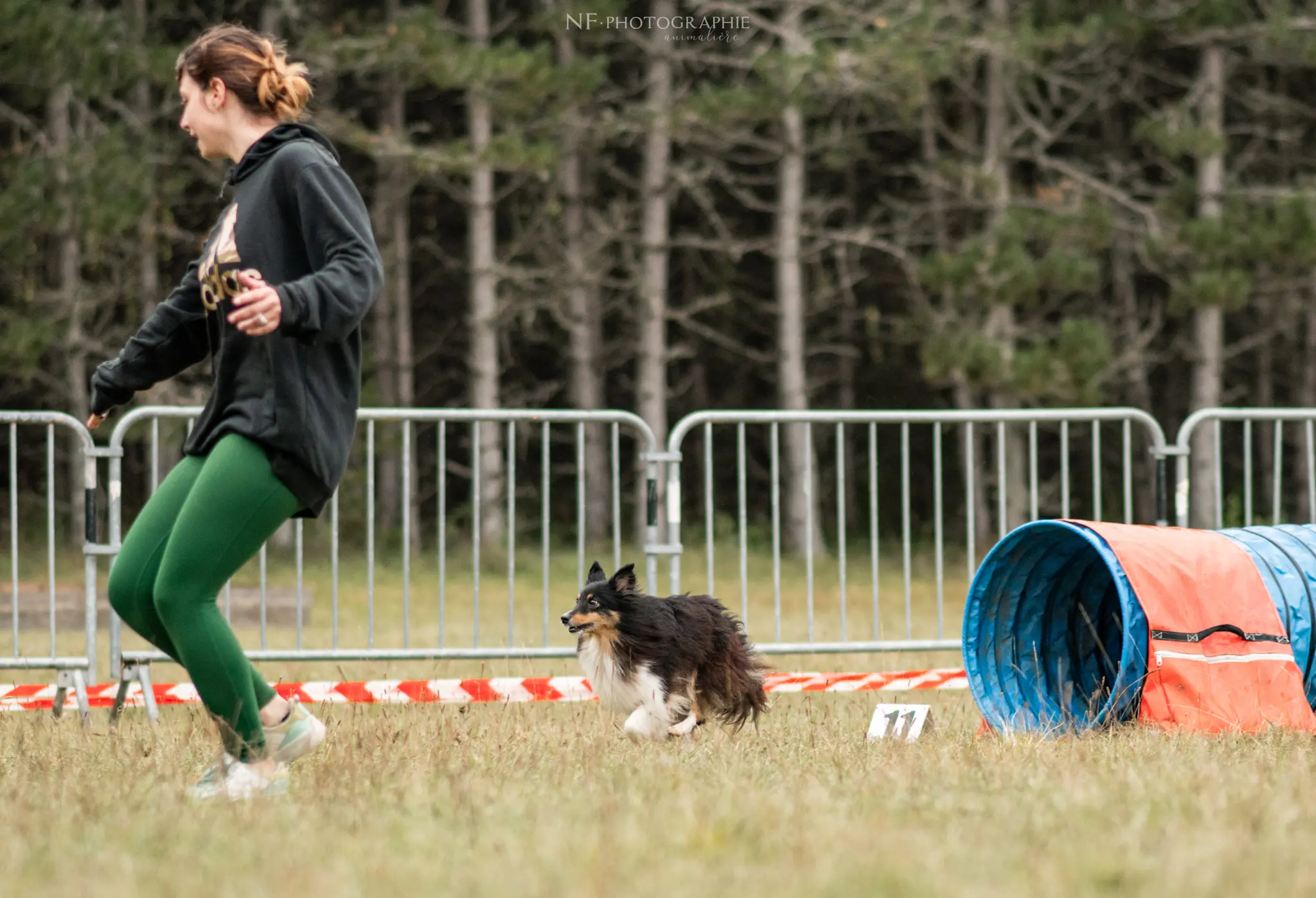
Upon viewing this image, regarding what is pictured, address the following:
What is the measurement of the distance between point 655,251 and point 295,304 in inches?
594

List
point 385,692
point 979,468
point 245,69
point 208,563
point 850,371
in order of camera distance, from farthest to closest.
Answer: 1. point 850,371
2. point 979,468
3. point 385,692
4. point 245,69
5. point 208,563

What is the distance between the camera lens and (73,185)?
1612 cm

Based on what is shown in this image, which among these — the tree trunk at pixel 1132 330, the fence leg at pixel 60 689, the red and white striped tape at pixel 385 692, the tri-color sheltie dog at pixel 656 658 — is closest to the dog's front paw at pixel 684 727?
the tri-color sheltie dog at pixel 656 658

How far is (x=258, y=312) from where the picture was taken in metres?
3.48

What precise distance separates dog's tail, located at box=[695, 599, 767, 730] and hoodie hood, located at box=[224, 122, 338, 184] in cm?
239

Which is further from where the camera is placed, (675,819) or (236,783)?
(236,783)

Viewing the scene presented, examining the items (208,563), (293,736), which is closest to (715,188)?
(293,736)

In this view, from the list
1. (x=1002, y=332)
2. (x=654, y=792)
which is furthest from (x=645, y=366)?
(x=654, y=792)

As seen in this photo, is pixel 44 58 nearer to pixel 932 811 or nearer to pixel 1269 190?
pixel 1269 190

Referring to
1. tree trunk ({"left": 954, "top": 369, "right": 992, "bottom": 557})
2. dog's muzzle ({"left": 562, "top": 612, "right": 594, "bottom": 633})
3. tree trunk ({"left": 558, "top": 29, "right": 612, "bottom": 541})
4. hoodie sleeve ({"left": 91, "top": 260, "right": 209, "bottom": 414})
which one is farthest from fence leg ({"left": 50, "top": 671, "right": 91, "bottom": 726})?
tree trunk ({"left": 558, "top": 29, "right": 612, "bottom": 541})

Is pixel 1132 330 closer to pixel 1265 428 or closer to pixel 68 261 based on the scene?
pixel 1265 428

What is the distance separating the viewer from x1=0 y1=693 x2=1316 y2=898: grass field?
2.83 meters

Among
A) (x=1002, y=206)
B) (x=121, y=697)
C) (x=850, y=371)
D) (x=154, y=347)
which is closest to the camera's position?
(x=154, y=347)

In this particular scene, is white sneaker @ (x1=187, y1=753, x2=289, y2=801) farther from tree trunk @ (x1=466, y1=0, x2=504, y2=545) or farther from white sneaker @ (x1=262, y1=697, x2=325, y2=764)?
tree trunk @ (x1=466, y1=0, x2=504, y2=545)
